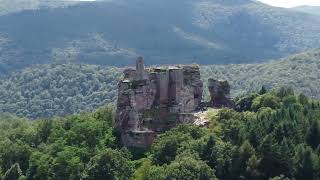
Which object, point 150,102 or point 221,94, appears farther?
point 221,94

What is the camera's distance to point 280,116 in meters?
108

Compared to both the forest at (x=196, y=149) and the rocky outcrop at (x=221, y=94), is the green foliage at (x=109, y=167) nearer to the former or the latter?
the forest at (x=196, y=149)

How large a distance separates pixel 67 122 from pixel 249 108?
31.4 meters

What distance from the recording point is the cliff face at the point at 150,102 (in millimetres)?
113000

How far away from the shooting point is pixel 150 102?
383 feet

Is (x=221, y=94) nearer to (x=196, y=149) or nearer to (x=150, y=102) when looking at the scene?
(x=150, y=102)

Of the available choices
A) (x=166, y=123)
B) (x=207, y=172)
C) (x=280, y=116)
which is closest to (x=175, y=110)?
(x=166, y=123)

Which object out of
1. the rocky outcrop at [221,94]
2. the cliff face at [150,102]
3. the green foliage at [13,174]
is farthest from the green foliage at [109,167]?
the rocky outcrop at [221,94]

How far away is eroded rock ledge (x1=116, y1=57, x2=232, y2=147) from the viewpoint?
113 m

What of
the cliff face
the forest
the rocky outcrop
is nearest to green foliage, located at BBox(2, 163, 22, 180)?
the forest

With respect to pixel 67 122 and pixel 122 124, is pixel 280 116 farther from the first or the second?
pixel 67 122

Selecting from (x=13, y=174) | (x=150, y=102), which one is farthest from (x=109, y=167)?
(x=13, y=174)

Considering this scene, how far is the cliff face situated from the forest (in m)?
2.49

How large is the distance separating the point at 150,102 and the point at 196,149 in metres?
17.0
